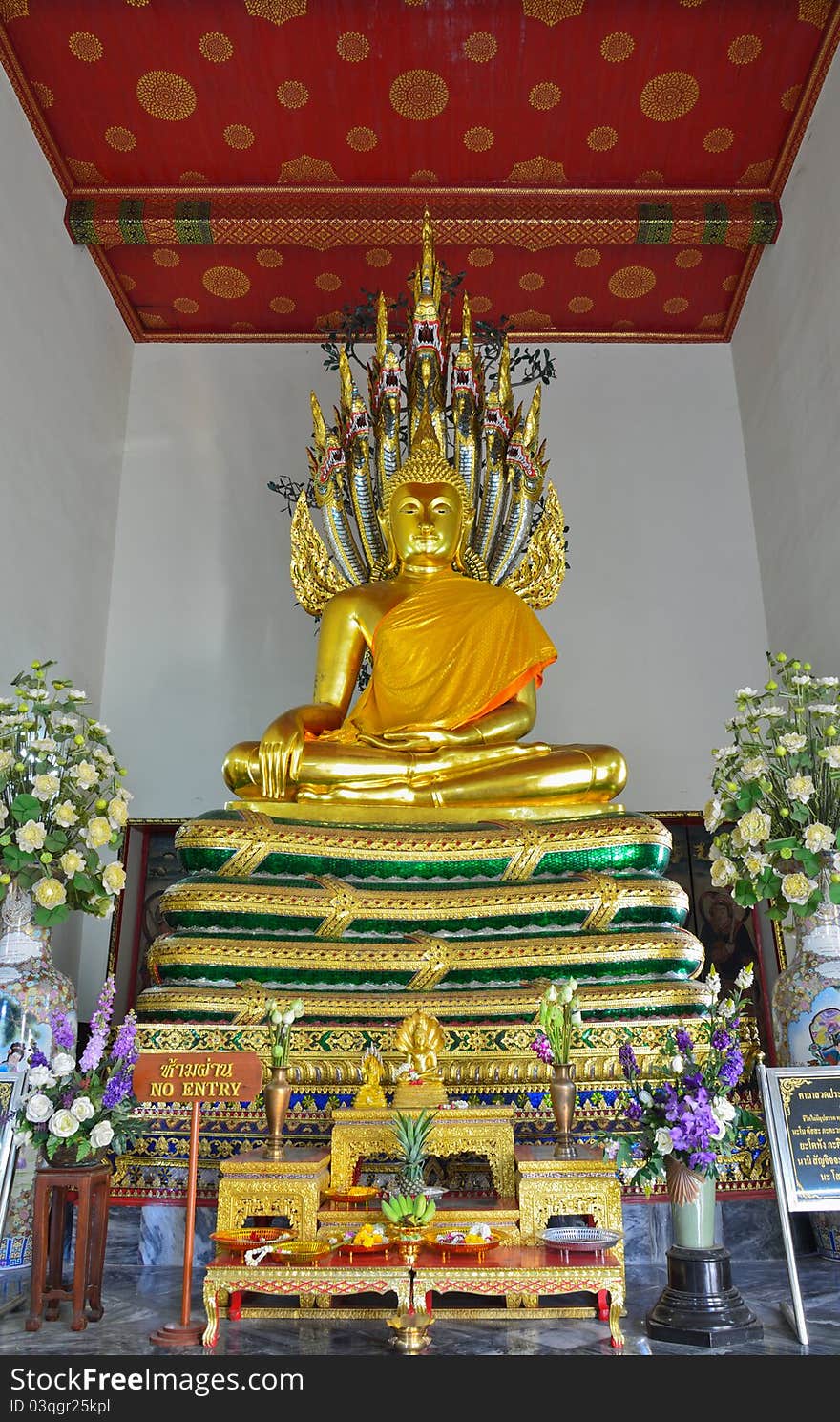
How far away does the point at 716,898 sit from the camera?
Result: 18.3 ft

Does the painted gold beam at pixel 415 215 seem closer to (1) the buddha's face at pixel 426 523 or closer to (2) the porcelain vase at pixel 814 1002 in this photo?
(1) the buddha's face at pixel 426 523

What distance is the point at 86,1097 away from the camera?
2.49 m

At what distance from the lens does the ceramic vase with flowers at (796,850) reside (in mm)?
3229

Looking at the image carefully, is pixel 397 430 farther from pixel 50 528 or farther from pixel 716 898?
pixel 716 898

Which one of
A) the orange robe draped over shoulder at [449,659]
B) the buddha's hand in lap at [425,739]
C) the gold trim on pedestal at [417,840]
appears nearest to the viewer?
the gold trim on pedestal at [417,840]

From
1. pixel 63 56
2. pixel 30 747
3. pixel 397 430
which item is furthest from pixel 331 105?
pixel 30 747

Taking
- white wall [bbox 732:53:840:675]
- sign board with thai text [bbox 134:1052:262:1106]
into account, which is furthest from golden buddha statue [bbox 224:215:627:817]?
sign board with thai text [bbox 134:1052:262:1106]

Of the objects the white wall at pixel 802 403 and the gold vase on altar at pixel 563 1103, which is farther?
the white wall at pixel 802 403

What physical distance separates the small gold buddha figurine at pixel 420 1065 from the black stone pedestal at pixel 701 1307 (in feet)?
2.12

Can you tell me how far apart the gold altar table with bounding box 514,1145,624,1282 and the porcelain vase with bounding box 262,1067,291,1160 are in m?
0.57

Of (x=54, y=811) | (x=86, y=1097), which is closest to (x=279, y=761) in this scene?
(x=54, y=811)

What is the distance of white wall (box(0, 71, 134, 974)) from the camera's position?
4941 millimetres

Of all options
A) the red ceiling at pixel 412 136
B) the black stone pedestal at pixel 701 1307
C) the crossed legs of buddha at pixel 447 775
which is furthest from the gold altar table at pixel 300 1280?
the red ceiling at pixel 412 136

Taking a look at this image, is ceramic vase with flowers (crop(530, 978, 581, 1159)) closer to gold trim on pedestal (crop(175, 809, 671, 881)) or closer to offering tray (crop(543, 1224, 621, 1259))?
offering tray (crop(543, 1224, 621, 1259))
